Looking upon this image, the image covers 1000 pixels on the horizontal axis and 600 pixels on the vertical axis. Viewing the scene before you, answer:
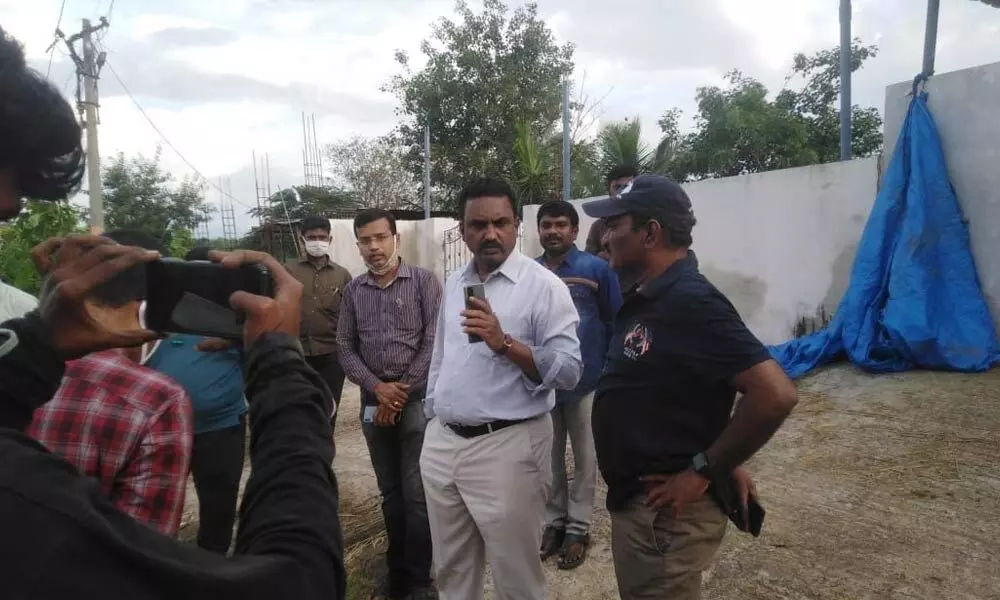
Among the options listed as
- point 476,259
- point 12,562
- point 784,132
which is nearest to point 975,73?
point 476,259

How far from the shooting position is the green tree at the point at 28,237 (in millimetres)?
4680

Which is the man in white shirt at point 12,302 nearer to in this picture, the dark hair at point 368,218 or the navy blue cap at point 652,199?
the dark hair at point 368,218

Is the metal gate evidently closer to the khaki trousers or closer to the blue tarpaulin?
the blue tarpaulin

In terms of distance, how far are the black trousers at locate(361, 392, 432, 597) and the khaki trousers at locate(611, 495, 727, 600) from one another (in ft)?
4.67

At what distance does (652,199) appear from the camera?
200cm

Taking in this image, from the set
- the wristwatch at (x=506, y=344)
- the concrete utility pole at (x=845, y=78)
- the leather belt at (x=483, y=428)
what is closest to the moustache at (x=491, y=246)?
the wristwatch at (x=506, y=344)

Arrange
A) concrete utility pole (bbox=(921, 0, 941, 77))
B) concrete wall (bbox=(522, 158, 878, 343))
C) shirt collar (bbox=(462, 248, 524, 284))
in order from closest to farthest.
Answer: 1. shirt collar (bbox=(462, 248, 524, 284))
2. concrete utility pole (bbox=(921, 0, 941, 77))
3. concrete wall (bbox=(522, 158, 878, 343))

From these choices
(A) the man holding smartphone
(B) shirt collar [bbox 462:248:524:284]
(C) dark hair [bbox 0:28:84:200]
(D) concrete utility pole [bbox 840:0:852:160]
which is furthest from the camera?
(D) concrete utility pole [bbox 840:0:852:160]

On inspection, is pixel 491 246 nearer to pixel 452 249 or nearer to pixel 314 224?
pixel 314 224

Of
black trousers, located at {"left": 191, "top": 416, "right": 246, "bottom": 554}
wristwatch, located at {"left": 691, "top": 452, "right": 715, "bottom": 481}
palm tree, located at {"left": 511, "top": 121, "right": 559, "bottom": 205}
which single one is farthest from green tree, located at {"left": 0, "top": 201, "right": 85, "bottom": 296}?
palm tree, located at {"left": 511, "top": 121, "right": 559, "bottom": 205}

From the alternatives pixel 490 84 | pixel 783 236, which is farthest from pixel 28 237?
pixel 490 84

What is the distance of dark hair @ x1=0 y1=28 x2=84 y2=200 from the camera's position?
866mm

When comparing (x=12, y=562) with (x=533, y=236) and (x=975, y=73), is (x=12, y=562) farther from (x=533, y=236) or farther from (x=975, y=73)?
(x=533, y=236)

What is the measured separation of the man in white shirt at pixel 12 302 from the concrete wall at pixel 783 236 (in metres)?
6.62
